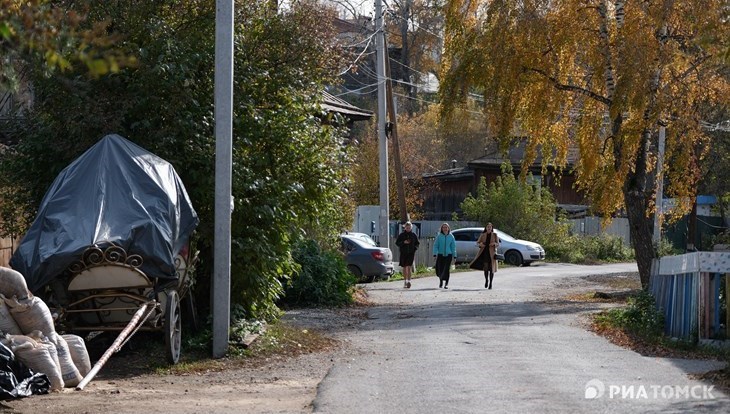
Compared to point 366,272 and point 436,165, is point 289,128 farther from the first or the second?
point 436,165

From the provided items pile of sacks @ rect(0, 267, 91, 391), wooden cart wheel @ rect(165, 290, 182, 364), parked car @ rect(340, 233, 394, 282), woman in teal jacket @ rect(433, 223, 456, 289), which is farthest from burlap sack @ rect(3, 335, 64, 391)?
parked car @ rect(340, 233, 394, 282)

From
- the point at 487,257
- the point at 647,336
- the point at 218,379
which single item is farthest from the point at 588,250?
the point at 218,379

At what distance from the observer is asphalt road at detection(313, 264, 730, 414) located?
29.6ft

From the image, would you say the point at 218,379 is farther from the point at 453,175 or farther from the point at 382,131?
the point at 453,175

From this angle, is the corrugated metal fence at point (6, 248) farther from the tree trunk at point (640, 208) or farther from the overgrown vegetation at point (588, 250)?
the overgrown vegetation at point (588, 250)

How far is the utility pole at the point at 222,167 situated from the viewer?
1249 cm

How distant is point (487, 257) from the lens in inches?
1045

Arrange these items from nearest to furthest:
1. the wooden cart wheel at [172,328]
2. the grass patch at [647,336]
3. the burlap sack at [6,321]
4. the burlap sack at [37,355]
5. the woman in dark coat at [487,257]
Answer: the burlap sack at [37,355], the burlap sack at [6,321], the wooden cart wheel at [172,328], the grass patch at [647,336], the woman in dark coat at [487,257]

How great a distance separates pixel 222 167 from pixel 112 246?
194 centimetres

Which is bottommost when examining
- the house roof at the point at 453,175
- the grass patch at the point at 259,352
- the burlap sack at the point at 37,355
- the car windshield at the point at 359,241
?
the grass patch at the point at 259,352

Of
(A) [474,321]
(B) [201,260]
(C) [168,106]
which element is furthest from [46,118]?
(A) [474,321]

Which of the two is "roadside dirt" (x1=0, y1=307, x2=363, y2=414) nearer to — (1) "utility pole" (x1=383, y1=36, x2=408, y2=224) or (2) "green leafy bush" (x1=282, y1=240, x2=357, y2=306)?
(2) "green leafy bush" (x1=282, y1=240, x2=357, y2=306)

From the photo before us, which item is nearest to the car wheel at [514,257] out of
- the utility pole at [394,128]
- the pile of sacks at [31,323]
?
the utility pole at [394,128]

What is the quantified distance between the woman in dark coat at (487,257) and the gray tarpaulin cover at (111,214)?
14.9 metres
